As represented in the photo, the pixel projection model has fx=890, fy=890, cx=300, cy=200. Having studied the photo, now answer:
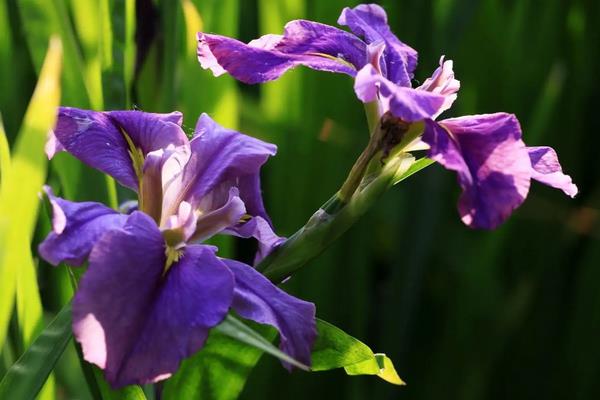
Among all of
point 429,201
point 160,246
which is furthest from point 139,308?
point 429,201

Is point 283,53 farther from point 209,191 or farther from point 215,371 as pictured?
point 215,371

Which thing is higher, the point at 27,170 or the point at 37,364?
the point at 27,170

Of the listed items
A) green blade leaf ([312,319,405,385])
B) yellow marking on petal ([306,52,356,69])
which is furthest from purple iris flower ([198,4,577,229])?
green blade leaf ([312,319,405,385])

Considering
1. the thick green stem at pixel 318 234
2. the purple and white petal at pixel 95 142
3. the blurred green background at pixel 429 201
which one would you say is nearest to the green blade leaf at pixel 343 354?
the thick green stem at pixel 318 234

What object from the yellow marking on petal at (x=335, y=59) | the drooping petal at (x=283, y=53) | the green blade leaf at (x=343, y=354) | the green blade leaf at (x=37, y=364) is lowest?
the green blade leaf at (x=343, y=354)

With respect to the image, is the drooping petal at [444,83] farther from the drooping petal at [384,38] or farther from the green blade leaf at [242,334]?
the green blade leaf at [242,334]

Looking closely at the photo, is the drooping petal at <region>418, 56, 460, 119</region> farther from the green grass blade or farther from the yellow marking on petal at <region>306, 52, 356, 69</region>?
the green grass blade

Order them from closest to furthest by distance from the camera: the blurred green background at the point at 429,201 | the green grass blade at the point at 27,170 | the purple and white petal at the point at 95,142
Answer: the green grass blade at the point at 27,170 → the purple and white petal at the point at 95,142 → the blurred green background at the point at 429,201
